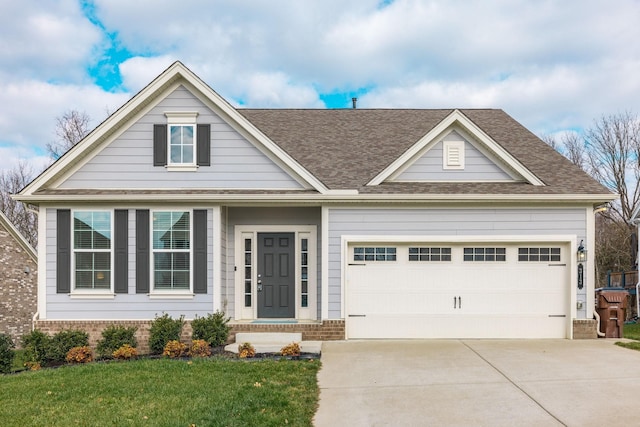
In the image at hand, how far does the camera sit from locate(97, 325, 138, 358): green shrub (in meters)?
10.8

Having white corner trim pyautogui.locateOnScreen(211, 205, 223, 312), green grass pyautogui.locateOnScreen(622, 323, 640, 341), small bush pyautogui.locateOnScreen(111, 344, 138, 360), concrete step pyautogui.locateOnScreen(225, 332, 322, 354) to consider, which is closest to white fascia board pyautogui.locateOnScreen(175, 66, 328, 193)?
white corner trim pyautogui.locateOnScreen(211, 205, 223, 312)

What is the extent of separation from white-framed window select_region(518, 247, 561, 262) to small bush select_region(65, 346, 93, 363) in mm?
9289

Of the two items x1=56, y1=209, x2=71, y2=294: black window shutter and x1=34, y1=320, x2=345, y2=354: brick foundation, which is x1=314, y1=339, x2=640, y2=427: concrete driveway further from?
x1=56, y1=209, x2=71, y2=294: black window shutter

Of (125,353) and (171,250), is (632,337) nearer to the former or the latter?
(171,250)

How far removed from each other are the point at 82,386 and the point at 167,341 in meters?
2.93

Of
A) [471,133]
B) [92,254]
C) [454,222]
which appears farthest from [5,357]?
[471,133]

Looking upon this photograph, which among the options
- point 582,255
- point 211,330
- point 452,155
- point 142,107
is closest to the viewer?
point 211,330

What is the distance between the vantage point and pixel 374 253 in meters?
12.0

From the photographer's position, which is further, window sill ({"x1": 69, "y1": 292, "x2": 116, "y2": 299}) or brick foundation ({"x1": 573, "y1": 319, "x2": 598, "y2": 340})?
brick foundation ({"x1": 573, "y1": 319, "x2": 598, "y2": 340})

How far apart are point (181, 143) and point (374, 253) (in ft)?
16.4

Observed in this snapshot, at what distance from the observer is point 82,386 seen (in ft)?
26.0

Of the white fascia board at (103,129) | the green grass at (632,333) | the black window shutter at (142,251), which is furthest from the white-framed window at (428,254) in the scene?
the white fascia board at (103,129)

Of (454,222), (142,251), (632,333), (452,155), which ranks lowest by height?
(632,333)

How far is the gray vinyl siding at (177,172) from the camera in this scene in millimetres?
11938
